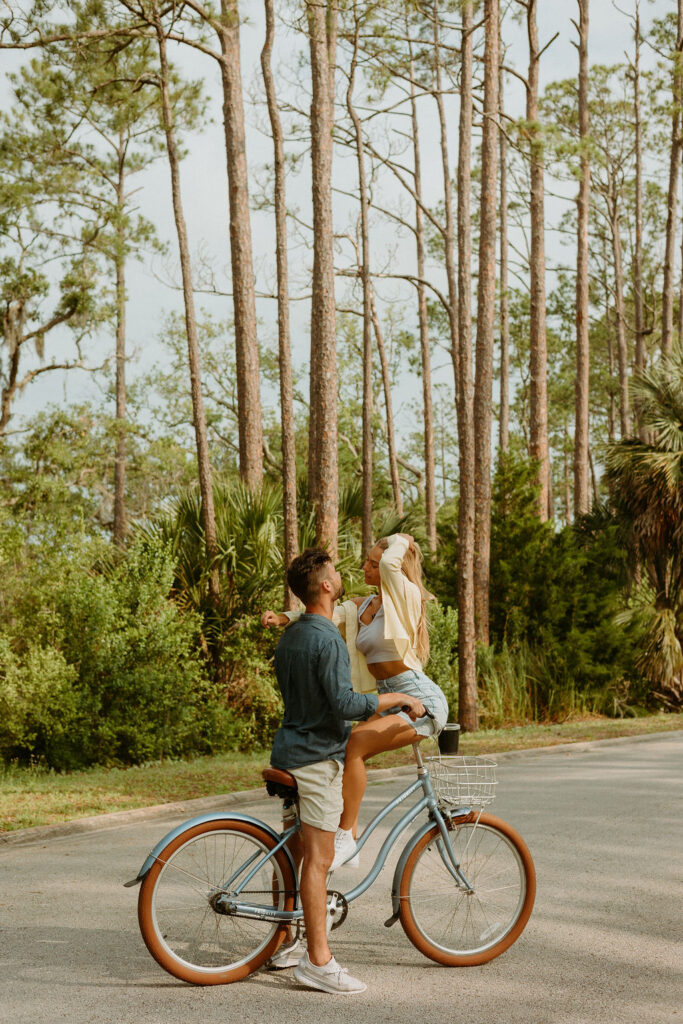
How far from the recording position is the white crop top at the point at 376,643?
5.33 m

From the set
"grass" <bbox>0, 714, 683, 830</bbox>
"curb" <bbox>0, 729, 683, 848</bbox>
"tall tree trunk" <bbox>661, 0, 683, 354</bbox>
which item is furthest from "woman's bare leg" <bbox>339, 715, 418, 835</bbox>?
"tall tree trunk" <bbox>661, 0, 683, 354</bbox>

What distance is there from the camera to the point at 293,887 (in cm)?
477

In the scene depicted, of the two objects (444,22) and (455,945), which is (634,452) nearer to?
(444,22)

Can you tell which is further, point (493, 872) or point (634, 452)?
point (634, 452)

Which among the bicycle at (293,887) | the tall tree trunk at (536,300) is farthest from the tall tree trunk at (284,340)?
the bicycle at (293,887)

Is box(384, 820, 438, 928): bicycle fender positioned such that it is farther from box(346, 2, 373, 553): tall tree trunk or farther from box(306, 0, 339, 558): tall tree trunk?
box(346, 2, 373, 553): tall tree trunk

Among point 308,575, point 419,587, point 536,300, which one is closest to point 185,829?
point 308,575

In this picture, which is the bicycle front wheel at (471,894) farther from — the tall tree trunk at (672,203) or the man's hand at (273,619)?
the tall tree trunk at (672,203)

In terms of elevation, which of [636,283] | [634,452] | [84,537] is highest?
[636,283]

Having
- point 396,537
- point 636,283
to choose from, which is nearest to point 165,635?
point 396,537

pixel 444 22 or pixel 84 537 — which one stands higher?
pixel 444 22

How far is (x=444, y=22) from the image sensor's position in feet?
54.4

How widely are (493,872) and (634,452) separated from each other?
17051 millimetres

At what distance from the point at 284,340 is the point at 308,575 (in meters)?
13.3
